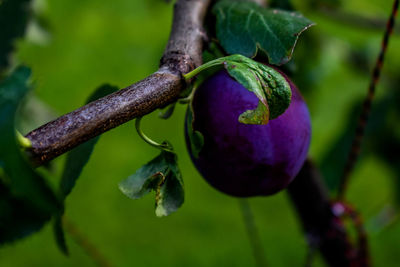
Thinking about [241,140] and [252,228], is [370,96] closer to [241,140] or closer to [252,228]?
[241,140]

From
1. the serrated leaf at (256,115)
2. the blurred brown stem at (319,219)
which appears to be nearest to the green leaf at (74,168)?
the serrated leaf at (256,115)

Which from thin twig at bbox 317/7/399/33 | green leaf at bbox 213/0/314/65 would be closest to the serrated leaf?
green leaf at bbox 213/0/314/65

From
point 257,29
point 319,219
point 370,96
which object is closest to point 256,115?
point 257,29

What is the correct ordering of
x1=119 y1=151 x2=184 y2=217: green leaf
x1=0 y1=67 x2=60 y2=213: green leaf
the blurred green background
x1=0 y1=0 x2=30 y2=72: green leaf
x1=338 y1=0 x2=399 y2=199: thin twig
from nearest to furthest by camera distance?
x1=0 y1=67 x2=60 y2=213: green leaf
x1=119 y1=151 x2=184 y2=217: green leaf
x1=338 y1=0 x2=399 y2=199: thin twig
x1=0 y1=0 x2=30 y2=72: green leaf
the blurred green background

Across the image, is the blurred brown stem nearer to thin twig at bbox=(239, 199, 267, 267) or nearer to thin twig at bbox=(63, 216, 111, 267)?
thin twig at bbox=(239, 199, 267, 267)

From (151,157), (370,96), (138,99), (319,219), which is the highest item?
(138,99)

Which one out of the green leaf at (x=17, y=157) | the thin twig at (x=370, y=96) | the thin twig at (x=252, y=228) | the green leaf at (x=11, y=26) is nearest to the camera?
the green leaf at (x=17, y=157)

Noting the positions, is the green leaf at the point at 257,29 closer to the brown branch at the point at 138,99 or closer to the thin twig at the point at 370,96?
the brown branch at the point at 138,99
